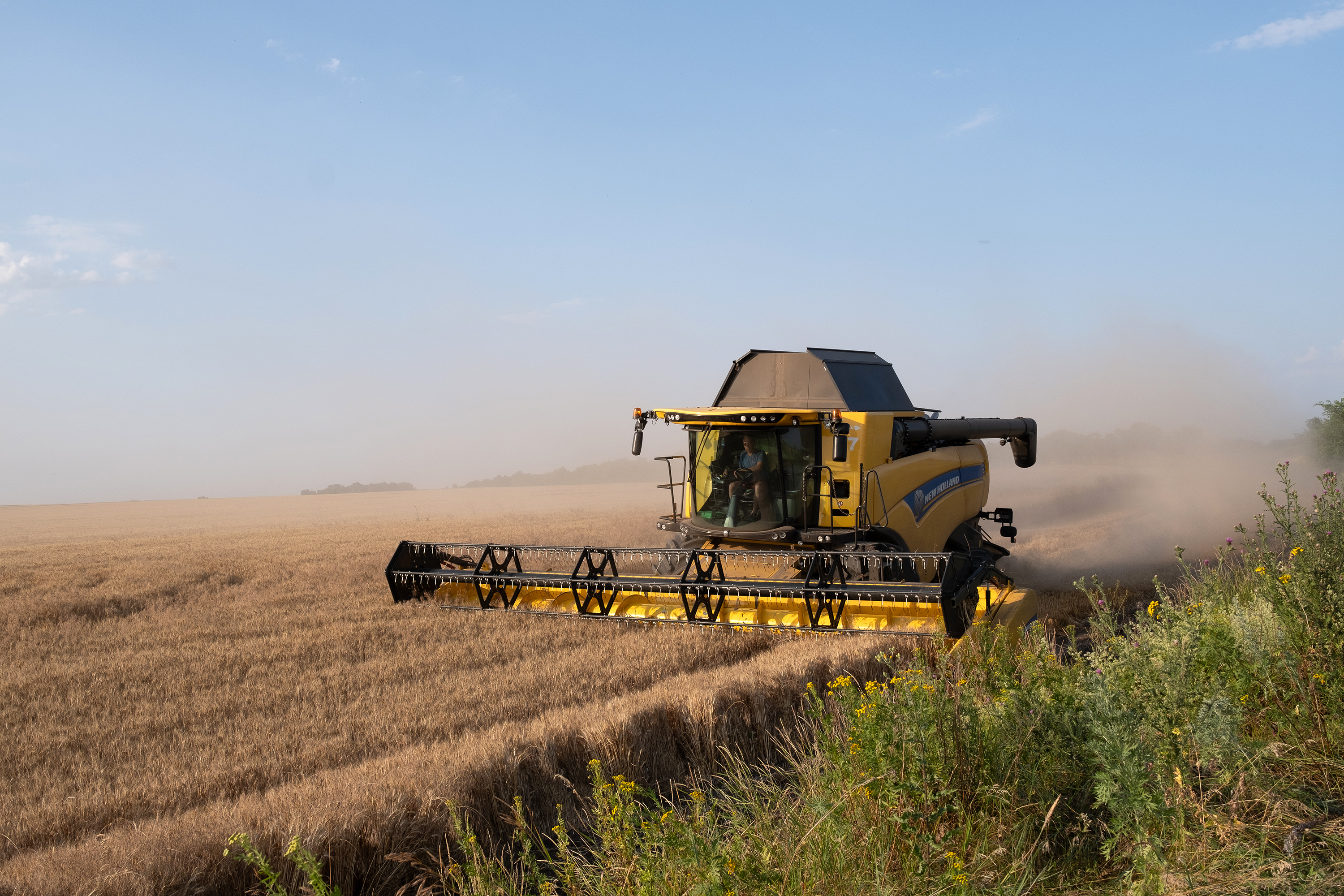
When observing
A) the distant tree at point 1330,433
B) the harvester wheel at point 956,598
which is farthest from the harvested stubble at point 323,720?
the distant tree at point 1330,433

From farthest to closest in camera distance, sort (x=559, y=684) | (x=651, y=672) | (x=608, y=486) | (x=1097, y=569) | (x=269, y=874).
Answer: (x=608, y=486) → (x=1097, y=569) → (x=651, y=672) → (x=559, y=684) → (x=269, y=874)

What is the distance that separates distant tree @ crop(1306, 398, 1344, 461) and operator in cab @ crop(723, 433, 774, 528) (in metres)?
32.8

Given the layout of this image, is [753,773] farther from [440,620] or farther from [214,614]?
[214,614]

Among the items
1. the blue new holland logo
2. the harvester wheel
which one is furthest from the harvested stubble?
the blue new holland logo

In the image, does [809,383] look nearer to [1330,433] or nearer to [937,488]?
[937,488]

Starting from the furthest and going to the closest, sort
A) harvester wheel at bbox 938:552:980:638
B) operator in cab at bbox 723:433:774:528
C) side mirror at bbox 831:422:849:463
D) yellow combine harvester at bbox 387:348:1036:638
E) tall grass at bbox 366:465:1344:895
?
operator in cab at bbox 723:433:774:528 → side mirror at bbox 831:422:849:463 → yellow combine harvester at bbox 387:348:1036:638 → harvester wheel at bbox 938:552:980:638 → tall grass at bbox 366:465:1344:895

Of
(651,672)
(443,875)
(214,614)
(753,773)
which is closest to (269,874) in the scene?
(443,875)

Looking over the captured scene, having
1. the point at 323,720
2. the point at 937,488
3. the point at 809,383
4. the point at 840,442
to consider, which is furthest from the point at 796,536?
the point at 323,720

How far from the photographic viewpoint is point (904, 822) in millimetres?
2816

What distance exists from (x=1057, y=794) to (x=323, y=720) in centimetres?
408

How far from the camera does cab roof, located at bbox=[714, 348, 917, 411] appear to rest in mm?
9469

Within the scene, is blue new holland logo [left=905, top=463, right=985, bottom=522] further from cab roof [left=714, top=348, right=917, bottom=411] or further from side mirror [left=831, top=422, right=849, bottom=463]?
side mirror [left=831, top=422, right=849, bottom=463]

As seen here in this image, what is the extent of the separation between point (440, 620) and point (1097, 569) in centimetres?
1045

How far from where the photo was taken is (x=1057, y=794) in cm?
325
